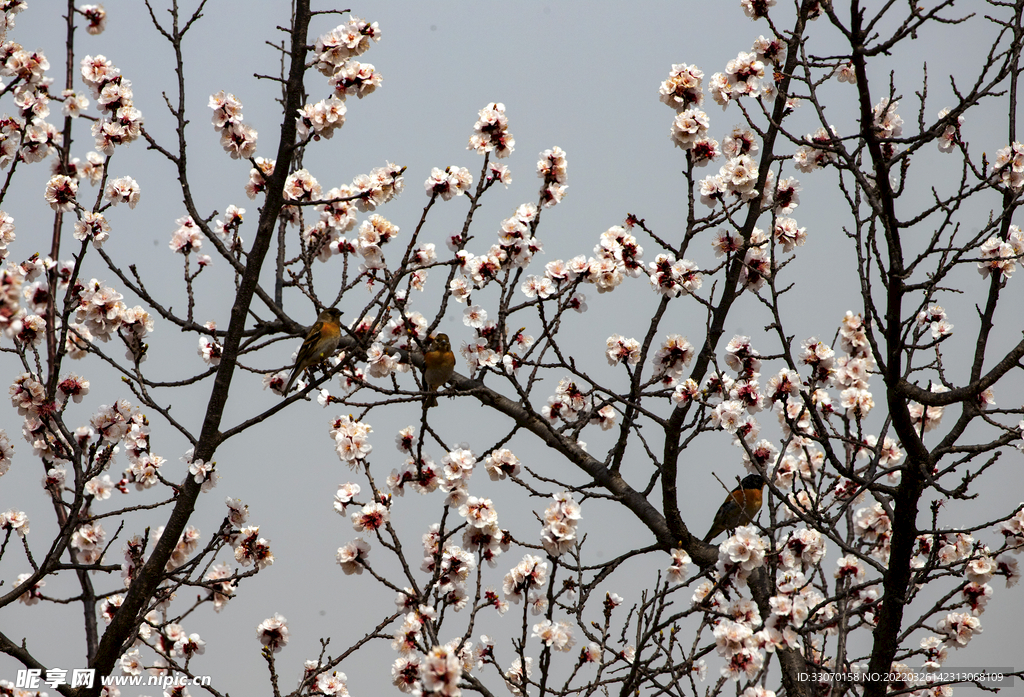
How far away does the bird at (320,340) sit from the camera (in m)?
4.72

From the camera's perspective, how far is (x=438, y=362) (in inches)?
222

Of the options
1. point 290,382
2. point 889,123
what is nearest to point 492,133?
point 290,382

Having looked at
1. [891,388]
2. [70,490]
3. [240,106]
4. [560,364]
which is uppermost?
[240,106]

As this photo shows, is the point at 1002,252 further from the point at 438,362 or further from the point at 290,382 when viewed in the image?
the point at 290,382

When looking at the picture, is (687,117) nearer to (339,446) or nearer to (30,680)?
(339,446)

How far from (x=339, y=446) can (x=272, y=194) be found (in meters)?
1.47

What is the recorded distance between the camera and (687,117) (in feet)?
17.1

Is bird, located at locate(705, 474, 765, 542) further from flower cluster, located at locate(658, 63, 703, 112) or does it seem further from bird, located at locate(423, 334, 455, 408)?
flower cluster, located at locate(658, 63, 703, 112)

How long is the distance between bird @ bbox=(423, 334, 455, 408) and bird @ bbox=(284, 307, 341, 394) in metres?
0.66

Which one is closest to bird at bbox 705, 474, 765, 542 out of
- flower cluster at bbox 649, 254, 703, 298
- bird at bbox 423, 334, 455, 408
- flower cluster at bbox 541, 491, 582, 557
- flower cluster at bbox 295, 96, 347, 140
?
flower cluster at bbox 649, 254, 703, 298

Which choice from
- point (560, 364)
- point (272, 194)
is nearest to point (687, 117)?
point (560, 364)

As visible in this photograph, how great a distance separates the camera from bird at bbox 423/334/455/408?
5574 mm

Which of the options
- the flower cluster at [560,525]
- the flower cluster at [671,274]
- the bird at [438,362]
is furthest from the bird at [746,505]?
the flower cluster at [560,525]

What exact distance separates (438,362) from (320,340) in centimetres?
92
